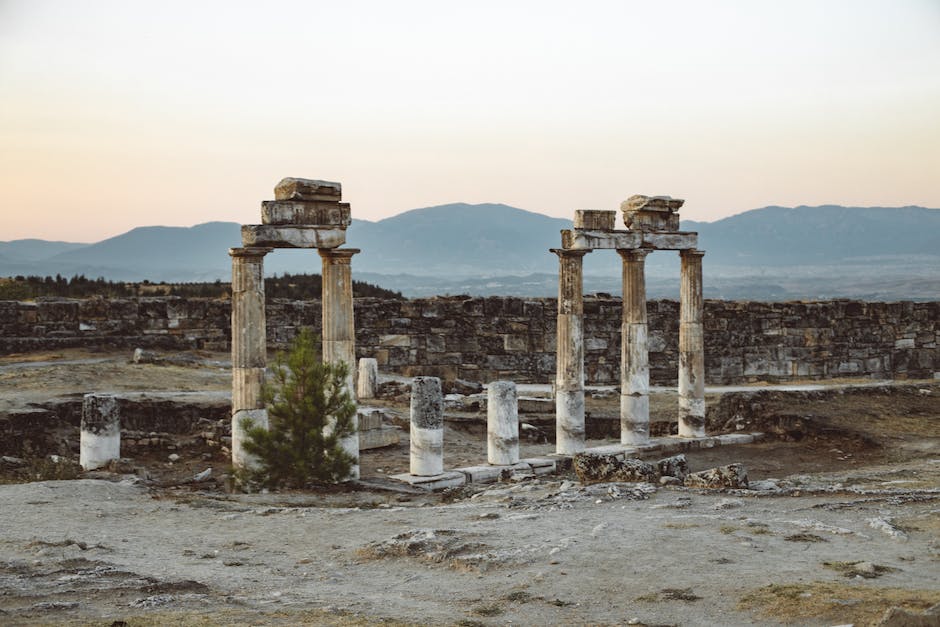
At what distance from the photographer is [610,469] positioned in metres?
15.5

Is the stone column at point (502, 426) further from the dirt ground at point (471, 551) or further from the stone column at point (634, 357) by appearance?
the stone column at point (634, 357)

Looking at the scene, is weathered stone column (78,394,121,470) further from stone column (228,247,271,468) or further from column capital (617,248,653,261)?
column capital (617,248,653,261)

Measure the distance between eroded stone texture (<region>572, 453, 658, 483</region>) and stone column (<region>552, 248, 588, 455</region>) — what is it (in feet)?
8.18

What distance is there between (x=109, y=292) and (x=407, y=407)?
13.7m

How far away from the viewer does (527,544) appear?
11.1 m

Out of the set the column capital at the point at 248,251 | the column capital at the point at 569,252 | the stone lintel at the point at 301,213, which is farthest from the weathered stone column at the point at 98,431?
the column capital at the point at 569,252

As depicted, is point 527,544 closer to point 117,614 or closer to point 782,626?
point 782,626

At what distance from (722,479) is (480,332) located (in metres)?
12.9

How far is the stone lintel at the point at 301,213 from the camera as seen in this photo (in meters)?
15.4

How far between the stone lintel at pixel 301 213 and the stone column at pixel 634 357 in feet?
19.6

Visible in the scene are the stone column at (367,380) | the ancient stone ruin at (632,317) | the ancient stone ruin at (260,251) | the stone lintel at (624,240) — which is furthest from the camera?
the stone column at (367,380)

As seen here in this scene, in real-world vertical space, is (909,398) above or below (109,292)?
below

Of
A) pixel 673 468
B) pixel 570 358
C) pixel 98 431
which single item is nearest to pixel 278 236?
pixel 98 431

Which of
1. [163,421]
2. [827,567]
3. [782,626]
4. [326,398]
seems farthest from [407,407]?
[782,626]
